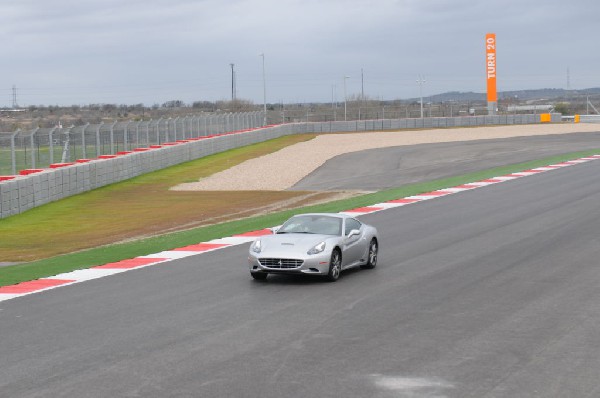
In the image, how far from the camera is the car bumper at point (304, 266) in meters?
17.5

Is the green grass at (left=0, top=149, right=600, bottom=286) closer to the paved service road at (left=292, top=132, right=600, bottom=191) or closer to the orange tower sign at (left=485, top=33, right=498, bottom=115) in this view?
the paved service road at (left=292, top=132, right=600, bottom=191)

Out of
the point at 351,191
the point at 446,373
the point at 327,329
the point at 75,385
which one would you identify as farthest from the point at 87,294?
the point at 351,191

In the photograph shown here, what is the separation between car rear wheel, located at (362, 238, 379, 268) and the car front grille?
2.15 meters

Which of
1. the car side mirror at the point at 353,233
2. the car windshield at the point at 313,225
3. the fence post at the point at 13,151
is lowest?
the car side mirror at the point at 353,233

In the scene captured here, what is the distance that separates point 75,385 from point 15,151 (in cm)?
2343

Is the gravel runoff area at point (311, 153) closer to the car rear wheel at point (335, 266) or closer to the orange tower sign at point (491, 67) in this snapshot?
the orange tower sign at point (491, 67)

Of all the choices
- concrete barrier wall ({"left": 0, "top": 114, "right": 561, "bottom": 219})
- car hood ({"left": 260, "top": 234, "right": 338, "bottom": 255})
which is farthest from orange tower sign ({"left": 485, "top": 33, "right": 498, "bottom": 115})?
car hood ({"left": 260, "top": 234, "right": 338, "bottom": 255})

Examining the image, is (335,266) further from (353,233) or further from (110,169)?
(110,169)

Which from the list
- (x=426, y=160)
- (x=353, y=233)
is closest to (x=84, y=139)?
(x=426, y=160)

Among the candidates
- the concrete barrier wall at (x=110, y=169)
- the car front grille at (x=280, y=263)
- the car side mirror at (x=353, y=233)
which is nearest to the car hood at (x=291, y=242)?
A: the car front grille at (x=280, y=263)

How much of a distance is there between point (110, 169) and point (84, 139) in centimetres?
157

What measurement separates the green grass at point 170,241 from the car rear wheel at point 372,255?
5.36 metres

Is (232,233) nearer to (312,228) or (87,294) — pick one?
(312,228)

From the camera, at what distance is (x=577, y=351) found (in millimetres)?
11695
